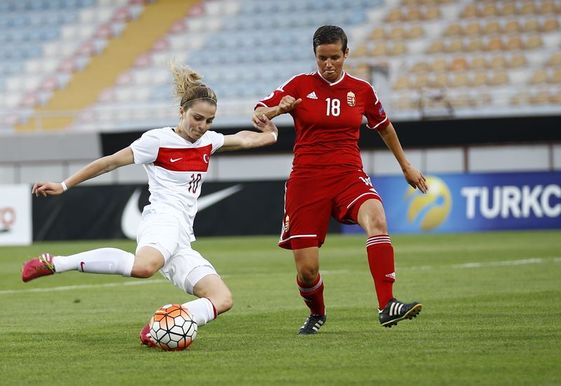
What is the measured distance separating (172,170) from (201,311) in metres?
0.97

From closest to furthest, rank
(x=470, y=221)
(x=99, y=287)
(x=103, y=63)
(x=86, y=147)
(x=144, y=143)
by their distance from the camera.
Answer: (x=144, y=143) < (x=99, y=287) < (x=470, y=221) < (x=86, y=147) < (x=103, y=63)

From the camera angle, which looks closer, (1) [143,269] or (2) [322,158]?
(1) [143,269]

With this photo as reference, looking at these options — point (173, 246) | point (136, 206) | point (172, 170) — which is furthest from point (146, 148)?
point (136, 206)

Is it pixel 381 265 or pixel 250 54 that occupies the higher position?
pixel 250 54

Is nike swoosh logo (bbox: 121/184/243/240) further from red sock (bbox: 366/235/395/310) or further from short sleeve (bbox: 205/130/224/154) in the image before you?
red sock (bbox: 366/235/395/310)

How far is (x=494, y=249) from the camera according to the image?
19359 mm

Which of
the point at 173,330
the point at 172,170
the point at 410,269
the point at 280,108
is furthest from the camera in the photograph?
the point at 410,269

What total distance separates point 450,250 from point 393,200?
6.42m

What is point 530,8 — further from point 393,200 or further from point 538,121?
point 393,200

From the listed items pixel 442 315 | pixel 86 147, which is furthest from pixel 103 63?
pixel 442 315

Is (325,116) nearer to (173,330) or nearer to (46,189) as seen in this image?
(173,330)

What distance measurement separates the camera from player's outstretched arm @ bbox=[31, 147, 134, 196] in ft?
24.3

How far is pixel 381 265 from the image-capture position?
784 cm

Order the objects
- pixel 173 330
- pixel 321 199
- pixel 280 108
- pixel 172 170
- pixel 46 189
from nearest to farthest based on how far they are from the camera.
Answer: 1. pixel 173 330
2. pixel 46 189
3. pixel 172 170
4. pixel 280 108
5. pixel 321 199
